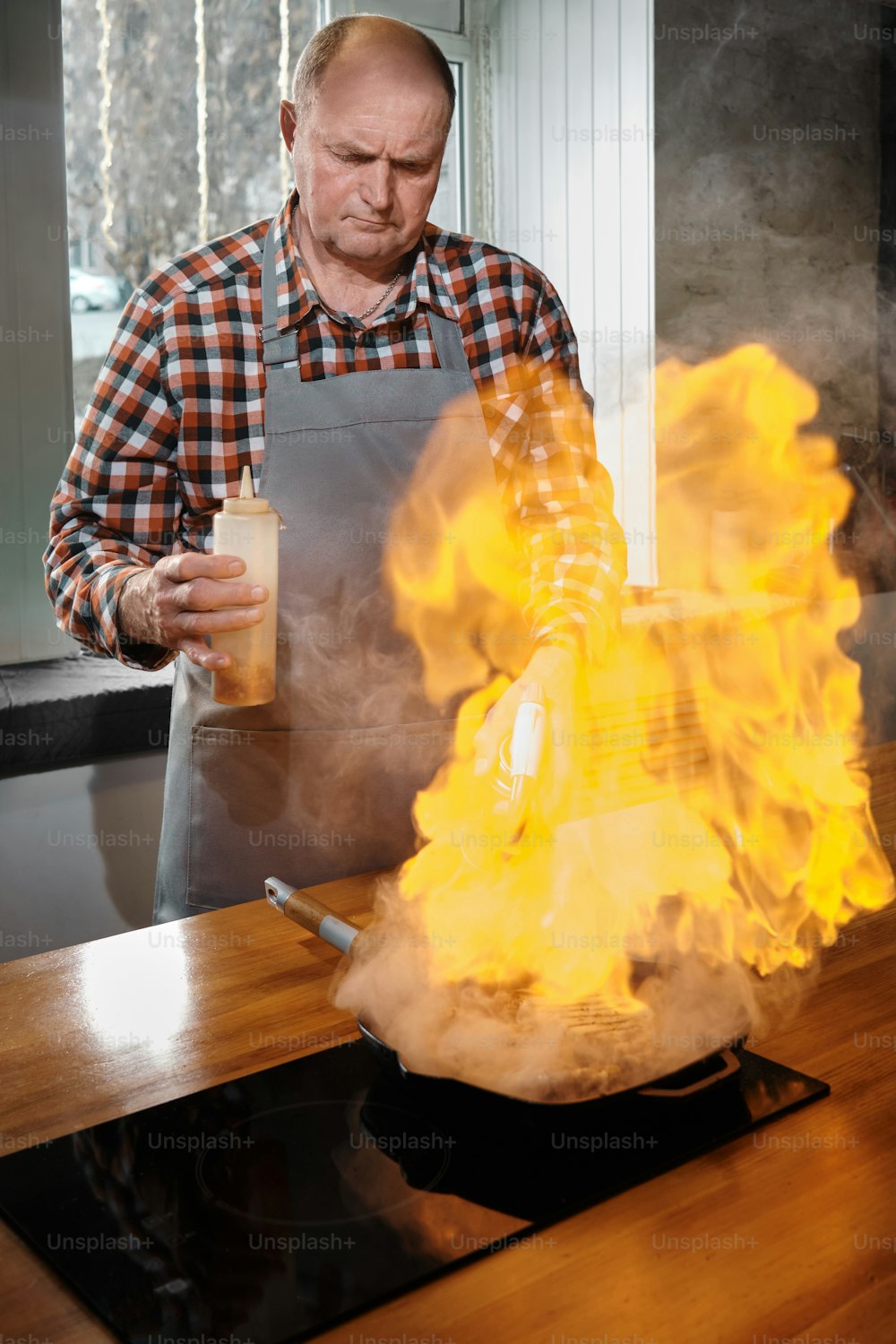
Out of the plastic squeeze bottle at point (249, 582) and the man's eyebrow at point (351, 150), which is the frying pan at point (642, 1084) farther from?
the man's eyebrow at point (351, 150)

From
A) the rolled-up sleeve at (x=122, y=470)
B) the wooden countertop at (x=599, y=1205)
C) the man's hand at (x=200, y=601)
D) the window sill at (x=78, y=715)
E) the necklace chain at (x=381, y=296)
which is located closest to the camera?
the wooden countertop at (x=599, y=1205)

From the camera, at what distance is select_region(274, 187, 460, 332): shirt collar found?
186cm

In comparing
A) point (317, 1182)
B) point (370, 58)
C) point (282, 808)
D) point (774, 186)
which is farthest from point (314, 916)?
point (774, 186)

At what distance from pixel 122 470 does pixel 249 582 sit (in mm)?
573

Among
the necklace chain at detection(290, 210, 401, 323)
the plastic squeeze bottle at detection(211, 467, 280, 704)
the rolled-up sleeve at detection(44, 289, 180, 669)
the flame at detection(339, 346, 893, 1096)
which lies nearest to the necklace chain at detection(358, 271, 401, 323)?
the necklace chain at detection(290, 210, 401, 323)

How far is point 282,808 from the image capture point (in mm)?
1838

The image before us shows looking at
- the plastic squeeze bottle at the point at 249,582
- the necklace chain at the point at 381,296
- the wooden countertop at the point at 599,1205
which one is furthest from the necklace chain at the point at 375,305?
the wooden countertop at the point at 599,1205

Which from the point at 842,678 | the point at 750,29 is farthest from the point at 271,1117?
the point at 750,29

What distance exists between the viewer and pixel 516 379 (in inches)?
79.2

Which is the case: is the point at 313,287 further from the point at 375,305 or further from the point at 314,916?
the point at 314,916

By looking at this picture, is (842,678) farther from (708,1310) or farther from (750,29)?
(708,1310)

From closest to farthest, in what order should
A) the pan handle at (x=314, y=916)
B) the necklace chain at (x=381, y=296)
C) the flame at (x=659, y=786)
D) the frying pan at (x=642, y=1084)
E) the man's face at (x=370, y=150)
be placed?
the frying pan at (x=642, y=1084), the flame at (x=659, y=786), the pan handle at (x=314, y=916), the man's face at (x=370, y=150), the necklace chain at (x=381, y=296)

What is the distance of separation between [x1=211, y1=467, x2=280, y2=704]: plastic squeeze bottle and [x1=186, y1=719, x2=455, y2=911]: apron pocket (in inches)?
16.5

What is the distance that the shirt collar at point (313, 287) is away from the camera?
73.4 inches
